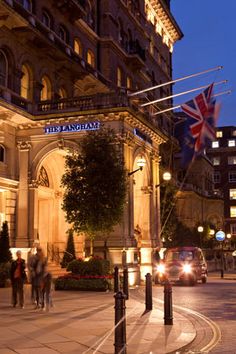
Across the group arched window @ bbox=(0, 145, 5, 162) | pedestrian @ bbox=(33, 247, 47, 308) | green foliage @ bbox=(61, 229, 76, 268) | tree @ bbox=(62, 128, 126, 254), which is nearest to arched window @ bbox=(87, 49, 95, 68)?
arched window @ bbox=(0, 145, 5, 162)

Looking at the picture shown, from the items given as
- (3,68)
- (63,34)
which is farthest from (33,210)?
(63,34)

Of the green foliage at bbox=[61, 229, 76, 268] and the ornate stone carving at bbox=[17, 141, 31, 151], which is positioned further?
the green foliage at bbox=[61, 229, 76, 268]

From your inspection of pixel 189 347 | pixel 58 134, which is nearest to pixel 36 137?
pixel 58 134

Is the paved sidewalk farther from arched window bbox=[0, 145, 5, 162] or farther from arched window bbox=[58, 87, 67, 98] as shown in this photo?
arched window bbox=[58, 87, 67, 98]

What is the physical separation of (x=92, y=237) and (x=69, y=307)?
9075mm

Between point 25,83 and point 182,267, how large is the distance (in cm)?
1337

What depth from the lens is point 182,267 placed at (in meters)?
28.0

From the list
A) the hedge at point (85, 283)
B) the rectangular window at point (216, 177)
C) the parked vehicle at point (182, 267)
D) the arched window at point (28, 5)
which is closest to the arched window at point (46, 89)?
the arched window at point (28, 5)

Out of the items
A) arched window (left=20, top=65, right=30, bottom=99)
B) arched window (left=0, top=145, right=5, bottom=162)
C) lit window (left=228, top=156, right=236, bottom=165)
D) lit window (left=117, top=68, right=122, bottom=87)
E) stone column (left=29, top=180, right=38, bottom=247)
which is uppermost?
lit window (left=228, top=156, right=236, bottom=165)

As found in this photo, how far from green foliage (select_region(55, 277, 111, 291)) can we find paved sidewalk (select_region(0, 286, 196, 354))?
218 inches

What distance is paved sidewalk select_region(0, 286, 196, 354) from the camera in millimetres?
9977

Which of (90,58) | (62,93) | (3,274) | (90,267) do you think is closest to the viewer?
(90,267)

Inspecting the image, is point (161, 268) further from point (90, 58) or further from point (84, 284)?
point (90, 58)

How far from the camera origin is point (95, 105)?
28.2 metres
